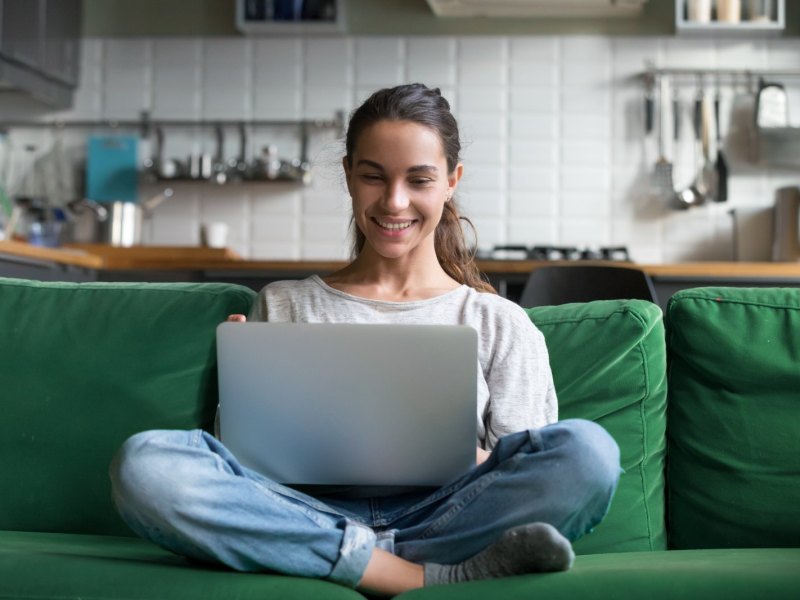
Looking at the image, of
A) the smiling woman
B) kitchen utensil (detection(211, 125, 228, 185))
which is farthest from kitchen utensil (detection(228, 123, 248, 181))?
the smiling woman

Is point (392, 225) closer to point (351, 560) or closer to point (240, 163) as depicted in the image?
point (351, 560)

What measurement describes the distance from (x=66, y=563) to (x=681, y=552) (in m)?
0.87

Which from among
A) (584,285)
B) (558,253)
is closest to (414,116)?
(584,285)

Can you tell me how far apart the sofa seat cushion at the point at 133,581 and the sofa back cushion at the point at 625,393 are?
54 cm

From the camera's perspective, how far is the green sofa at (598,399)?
177 centimetres

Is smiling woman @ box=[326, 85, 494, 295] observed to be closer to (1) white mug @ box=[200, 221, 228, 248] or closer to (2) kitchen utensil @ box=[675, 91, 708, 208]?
(1) white mug @ box=[200, 221, 228, 248]

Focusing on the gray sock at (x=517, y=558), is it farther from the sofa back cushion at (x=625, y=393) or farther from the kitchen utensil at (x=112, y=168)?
the kitchen utensil at (x=112, y=168)

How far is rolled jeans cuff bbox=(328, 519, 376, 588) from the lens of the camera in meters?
1.45

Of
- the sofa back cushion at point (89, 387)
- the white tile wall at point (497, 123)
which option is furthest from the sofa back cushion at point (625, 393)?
the white tile wall at point (497, 123)

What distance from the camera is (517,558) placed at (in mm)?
1424

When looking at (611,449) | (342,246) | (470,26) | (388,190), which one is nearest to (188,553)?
(611,449)

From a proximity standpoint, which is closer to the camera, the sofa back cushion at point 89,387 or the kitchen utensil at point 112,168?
the sofa back cushion at point 89,387

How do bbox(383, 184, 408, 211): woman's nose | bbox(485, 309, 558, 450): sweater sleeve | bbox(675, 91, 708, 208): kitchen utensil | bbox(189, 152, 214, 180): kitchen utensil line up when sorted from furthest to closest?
bbox(189, 152, 214, 180): kitchen utensil, bbox(675, 91, 708, 208): kitchen utensil, bbox(383, 184, 408, 211): woman's nose, bbox(485, 309, 558, 450): sweater sleeve

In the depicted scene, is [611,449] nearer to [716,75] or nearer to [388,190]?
[388,190]
